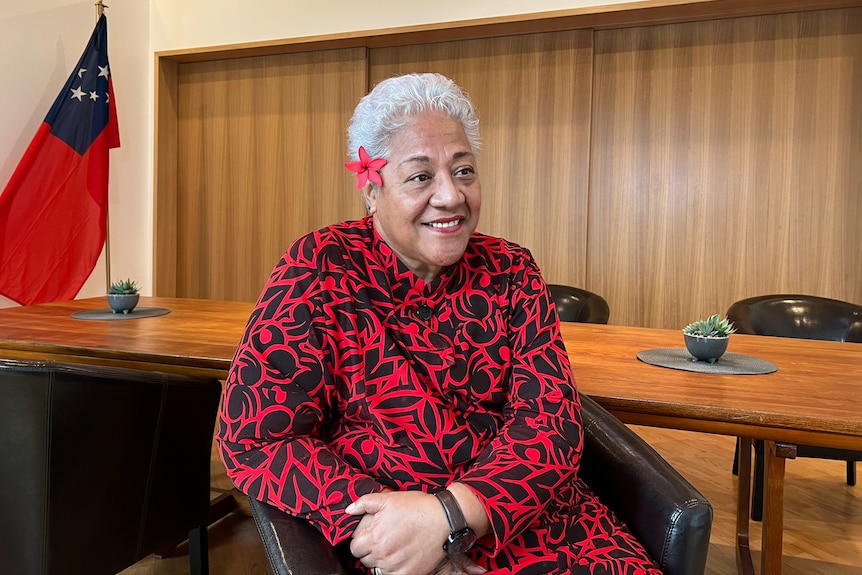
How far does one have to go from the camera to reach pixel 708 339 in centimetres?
160

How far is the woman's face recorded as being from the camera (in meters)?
1.22

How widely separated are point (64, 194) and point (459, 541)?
355 centimetres

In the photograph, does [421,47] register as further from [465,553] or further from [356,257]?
[465,553]

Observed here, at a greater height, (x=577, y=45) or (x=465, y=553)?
(x=577, y=45)

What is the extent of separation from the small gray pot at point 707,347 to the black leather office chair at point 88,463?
123cm

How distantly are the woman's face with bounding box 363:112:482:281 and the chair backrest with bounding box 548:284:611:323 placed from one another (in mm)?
1441

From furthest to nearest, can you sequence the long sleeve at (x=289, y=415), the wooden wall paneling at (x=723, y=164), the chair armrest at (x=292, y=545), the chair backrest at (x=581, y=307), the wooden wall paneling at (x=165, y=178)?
1. the wooden wall paneling at (x=165, y=178)
2. the wooden wall paneling at (x=723, y=164)
3. the chair backrest at (x=581, y=307)
4. the long sleeve at (x=289, y=415)
5. the chair armrest at (x=292, y=545)

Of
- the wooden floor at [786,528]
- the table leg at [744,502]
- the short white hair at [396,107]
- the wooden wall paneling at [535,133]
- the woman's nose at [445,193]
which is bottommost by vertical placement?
the wooden floor at [786,528]

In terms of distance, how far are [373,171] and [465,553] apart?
0.70 metres

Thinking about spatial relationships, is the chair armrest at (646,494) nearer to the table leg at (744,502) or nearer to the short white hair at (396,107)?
the short white hair at (396,107)

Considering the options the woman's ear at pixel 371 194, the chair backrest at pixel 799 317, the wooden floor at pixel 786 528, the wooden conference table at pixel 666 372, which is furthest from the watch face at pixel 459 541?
the chair backrest at pixel 799 317

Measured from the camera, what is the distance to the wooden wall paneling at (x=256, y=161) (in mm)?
4297

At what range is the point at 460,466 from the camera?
3.84ft

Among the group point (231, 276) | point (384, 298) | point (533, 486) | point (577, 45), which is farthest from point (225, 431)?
point (231, 276)
